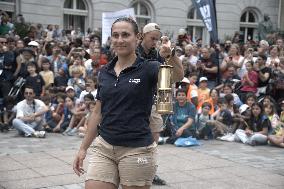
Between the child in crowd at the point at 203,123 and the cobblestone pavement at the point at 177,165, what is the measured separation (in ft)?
1.86

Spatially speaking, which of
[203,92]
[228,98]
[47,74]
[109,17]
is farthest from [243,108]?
[47,74]

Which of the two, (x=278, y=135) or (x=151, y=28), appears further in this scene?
(x=278, y=135)

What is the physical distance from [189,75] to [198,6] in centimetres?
172

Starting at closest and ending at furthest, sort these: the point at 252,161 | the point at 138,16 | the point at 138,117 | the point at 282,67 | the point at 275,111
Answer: the point at 138,117
the point at 252,161
the point at 275,111
the point at 282,67
the point at 138,16

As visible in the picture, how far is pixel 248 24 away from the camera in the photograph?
27.5m

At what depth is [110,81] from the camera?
11.8 feet

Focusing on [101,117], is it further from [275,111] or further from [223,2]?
[223,2]

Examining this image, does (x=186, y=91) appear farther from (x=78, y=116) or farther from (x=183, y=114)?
(x=78, y=116)

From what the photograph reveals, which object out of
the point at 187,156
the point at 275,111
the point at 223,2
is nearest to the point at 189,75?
the point at 275,111

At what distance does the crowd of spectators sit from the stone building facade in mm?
7670

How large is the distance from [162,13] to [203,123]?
1539 centimetres

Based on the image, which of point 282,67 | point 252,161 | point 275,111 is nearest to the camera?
point 252,161

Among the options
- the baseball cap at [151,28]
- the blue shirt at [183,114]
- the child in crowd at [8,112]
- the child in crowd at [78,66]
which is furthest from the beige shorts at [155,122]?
the child in crowd at [78,66]

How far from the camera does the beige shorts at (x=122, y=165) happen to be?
11.3 feet
